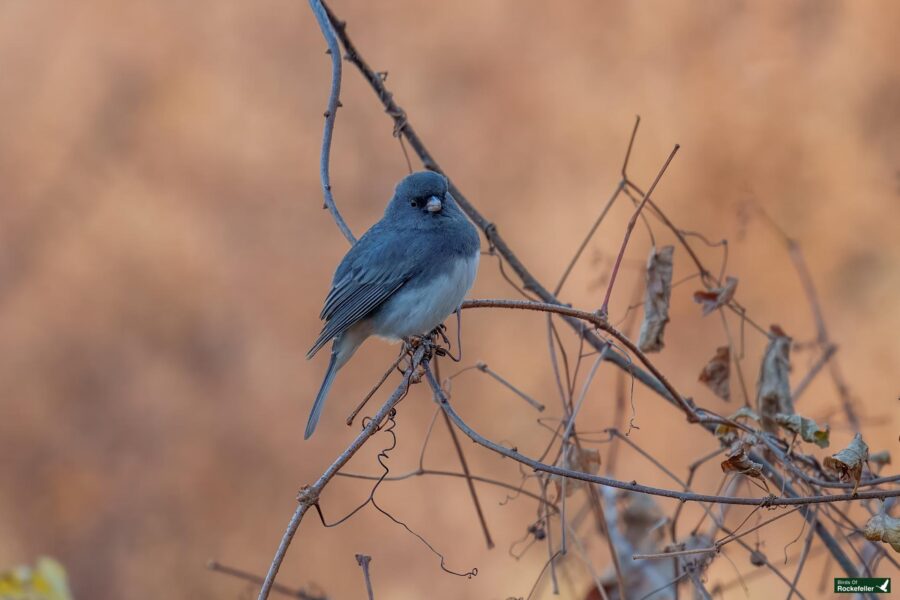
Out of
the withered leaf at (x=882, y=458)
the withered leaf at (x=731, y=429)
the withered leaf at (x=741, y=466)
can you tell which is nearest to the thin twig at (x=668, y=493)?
the withered leaf at (x=741, y=466)

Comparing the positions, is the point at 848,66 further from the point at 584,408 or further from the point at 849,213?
the point at 584,408

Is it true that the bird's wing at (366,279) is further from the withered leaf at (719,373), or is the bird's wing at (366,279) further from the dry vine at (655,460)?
the withered leaf at (719,373)

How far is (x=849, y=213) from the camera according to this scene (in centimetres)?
522

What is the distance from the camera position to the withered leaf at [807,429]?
2266mm

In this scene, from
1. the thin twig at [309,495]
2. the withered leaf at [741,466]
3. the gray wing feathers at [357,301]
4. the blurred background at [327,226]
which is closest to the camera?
the thin twig at [309,495]

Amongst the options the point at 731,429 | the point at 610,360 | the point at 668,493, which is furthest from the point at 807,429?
the point at 668,493

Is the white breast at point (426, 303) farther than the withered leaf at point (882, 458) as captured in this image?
Yes

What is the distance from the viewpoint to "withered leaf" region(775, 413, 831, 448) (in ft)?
7.43

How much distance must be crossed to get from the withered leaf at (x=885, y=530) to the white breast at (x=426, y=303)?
1.34 meters

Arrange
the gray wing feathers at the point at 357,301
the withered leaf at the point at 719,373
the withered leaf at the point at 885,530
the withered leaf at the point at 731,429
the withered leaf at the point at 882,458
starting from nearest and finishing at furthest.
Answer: the withered leaf at the point at 885,530
the withered leaf at the point at 731,429
the withered leaf at the point at 882,458
the withered leaf at the point at 719,373
the gray wing feathers at the point at 357,301

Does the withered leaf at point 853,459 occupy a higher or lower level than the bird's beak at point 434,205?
lower

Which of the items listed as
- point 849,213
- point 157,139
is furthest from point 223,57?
point 849,213

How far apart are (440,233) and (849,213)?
303 cm

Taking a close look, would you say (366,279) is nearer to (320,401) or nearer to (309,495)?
(320,401)
